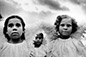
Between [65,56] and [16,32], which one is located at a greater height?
[16,32]

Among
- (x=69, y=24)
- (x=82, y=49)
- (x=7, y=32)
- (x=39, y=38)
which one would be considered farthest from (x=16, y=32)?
(x=39, y=38)

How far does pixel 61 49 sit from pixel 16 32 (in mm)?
867

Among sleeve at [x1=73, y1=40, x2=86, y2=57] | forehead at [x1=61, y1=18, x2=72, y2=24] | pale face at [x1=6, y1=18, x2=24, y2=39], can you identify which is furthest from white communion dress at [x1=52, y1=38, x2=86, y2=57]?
pale face at [x1=6, y1=18, x2=24, y2=39]

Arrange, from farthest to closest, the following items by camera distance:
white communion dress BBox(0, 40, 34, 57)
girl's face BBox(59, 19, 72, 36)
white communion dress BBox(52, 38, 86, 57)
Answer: girl's face BBox(59, 19, 72, 36) < white communion dress BBox(52, 38, 86, 57) < white communion dress BBox(0, 40, 34, 57)

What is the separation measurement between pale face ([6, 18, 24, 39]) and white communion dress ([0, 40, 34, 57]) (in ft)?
0.54

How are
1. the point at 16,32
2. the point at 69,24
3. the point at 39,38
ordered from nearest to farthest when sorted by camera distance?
the point at 16,32 → the point at 69,24 → the point at 39,38

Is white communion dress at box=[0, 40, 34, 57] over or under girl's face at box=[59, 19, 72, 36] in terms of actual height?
under

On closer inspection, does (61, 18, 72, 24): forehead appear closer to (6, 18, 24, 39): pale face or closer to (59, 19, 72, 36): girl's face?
(59, 19, 72, 36): girl's face

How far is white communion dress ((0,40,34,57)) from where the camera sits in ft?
11.1

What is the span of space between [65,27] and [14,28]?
93 cm

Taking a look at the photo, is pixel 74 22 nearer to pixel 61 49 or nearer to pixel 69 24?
pixel 69 24

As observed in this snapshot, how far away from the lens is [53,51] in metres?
3.60

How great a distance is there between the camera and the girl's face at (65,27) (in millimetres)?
3634

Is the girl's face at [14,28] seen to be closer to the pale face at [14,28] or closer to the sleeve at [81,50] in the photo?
the pale face at [14,28]
